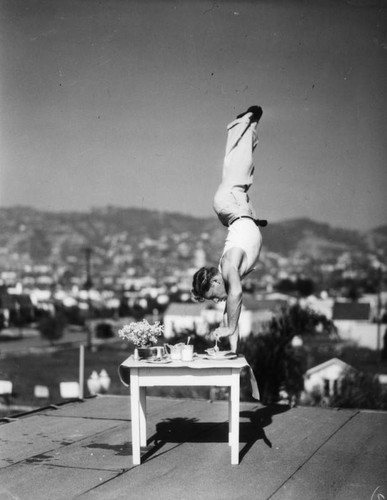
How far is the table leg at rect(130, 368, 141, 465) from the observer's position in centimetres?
465

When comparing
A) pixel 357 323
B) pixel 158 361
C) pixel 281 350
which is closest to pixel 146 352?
pixel 158 361

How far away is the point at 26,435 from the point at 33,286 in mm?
75450

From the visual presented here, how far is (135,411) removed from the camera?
469 centimetres

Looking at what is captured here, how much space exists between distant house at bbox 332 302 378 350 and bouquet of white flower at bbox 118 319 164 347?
52374 millimetres

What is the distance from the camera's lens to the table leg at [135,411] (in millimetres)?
4648

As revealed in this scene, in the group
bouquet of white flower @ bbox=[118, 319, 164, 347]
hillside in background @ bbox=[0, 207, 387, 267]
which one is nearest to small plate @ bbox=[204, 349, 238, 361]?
bouquet of white flower @ bbox=[118, 319, 164, 347]

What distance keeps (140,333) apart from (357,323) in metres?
59.1

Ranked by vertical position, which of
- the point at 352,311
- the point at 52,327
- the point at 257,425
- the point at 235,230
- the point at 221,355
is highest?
the point at 235,230

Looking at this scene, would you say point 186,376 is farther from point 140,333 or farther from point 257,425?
point 257,425

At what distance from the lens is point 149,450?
5203mm

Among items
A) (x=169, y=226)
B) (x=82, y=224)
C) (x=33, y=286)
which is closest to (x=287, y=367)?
(x=33, y=286)

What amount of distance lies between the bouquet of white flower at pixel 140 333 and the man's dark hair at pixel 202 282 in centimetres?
41

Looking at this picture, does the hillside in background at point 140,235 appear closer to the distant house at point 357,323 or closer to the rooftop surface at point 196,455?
the distant house at point 357,323

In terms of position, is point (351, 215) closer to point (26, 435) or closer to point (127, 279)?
point (127, 279)
